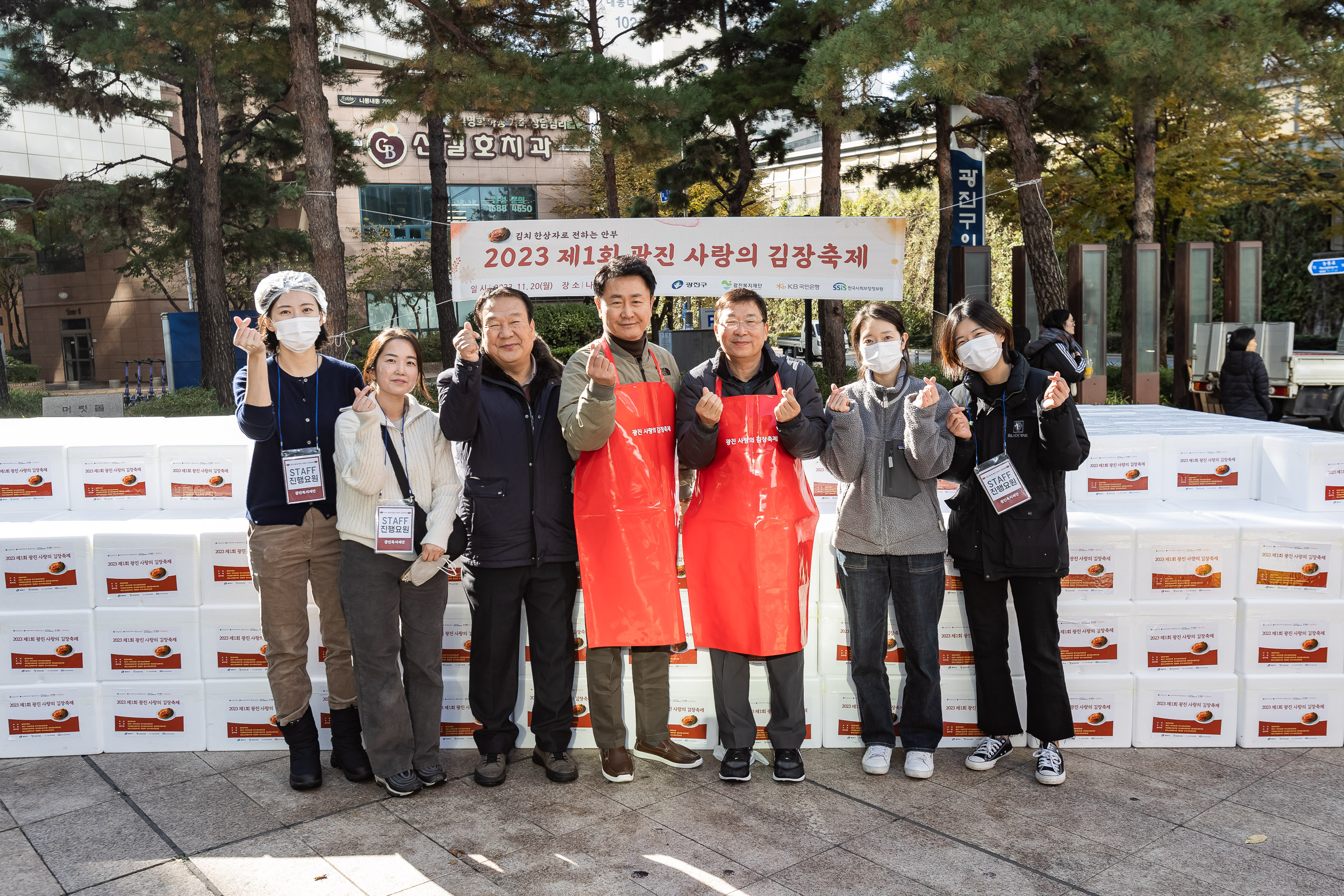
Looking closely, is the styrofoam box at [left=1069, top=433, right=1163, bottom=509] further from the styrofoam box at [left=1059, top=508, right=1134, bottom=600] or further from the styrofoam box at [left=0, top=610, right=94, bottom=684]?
the styrofoam box at [left=0, top=610, right=94, bottom=684]

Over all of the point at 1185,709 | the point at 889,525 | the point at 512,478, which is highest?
the point at 512,478

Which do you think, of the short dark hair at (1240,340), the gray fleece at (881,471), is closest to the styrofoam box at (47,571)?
the gray fleece at (881,471)

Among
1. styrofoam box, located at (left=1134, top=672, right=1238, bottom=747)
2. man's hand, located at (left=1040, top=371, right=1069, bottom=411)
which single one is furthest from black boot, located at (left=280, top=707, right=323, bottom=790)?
styrofoam box, located at (left=1134, top=672, right=1238, bottom=747)

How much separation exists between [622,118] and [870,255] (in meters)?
3.25

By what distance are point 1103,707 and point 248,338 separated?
12.0ft

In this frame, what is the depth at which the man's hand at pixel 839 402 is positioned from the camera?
3.66 metres

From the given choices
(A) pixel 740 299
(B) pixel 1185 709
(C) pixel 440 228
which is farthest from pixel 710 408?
(C) pixel 440 228

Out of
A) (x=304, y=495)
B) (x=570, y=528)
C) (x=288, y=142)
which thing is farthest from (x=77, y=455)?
(x=288, y=142)

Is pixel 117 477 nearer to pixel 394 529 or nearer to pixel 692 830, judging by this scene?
pixel 394 529

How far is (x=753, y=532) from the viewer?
364 cm

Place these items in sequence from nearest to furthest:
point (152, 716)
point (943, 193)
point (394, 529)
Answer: point (394, 529) < point (152, 716) < point (943, 193)

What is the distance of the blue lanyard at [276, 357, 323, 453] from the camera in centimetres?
362

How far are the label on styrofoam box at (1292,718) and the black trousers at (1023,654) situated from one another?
884 millimetres

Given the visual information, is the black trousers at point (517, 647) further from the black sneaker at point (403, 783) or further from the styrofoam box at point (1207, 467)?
the styrofoam box at point (1207, 467)
